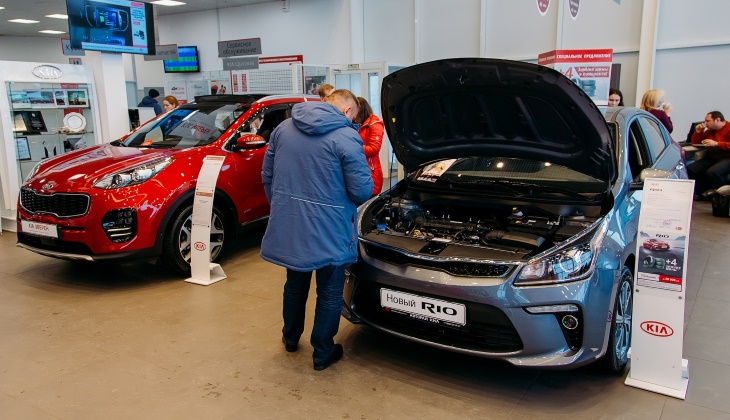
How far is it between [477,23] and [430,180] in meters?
7.66

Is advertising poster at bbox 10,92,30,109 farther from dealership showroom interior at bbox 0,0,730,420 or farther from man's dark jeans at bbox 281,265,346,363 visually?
man's dark jeans at bbox 281,265,346,363

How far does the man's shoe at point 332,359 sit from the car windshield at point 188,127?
269 centimetres

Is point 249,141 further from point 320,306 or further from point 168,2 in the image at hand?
point 168,2

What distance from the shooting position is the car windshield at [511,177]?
3.19 metres

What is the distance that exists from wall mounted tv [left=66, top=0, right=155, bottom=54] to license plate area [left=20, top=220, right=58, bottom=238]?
2646mm

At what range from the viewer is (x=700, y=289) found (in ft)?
13.8

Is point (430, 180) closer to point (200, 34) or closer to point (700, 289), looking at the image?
point (700, 289)

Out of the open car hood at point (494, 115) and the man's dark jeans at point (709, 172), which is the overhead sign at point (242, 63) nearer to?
the open car hood at point (494, 115)

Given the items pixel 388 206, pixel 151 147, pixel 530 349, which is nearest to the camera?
pixel 530 349

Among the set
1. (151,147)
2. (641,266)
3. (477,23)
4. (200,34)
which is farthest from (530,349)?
(200,34)

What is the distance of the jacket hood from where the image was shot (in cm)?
281

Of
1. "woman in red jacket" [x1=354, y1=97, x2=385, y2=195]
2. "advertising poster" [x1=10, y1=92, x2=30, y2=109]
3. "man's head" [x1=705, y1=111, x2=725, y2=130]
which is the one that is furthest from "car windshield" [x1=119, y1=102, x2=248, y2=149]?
"man's head" [x1=705, y1=111, x2=725, y2=130]

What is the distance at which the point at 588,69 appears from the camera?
7.11 m

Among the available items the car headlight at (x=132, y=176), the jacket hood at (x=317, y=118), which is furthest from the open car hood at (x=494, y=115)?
the car headlight at (x=132, y=176)
